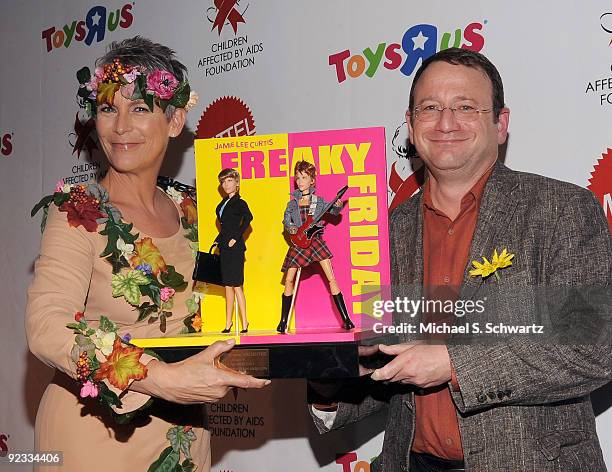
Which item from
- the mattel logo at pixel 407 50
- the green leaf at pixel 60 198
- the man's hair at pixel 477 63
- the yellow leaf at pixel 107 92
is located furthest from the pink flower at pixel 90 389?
the mattel logo at pixel 407 50

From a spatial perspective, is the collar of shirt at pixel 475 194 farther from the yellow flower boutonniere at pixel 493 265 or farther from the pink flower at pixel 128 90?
the pink flower at pixel 128 90

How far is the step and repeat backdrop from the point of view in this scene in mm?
2717

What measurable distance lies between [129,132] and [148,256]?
368 millimetres

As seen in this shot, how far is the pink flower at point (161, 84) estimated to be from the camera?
7.84ft

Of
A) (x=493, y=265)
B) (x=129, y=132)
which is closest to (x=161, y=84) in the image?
(x=129, y=132)

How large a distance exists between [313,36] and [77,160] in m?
1.45

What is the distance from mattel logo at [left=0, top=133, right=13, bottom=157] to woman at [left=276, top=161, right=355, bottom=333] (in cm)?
263

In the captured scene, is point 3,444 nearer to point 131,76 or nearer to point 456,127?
point 131,76

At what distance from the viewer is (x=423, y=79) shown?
2.32 m

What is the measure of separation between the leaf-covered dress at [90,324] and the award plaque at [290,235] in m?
0.18

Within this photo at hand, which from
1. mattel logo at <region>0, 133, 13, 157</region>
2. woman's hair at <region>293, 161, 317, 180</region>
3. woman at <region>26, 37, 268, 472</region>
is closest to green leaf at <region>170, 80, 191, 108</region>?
woman at <region>26, 37, 268, 472</region>

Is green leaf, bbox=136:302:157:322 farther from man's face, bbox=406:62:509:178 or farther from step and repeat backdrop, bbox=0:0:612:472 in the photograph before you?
step and repeat backdrop, bbox=0:0:612:472

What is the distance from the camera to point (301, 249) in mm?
2178

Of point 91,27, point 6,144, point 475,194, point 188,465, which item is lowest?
point 188,465
